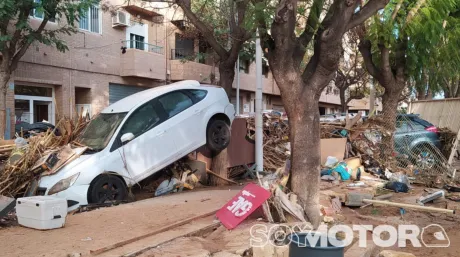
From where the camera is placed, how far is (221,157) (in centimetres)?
1043

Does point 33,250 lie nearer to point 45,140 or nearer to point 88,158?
point 88,158

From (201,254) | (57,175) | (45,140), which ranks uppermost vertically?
(45,140)

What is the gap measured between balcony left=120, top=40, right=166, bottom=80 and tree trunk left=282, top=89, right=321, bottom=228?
506 inches

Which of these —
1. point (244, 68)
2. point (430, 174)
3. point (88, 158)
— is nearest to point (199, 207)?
point (88, 158)

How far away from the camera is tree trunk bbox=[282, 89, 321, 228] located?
6.55 meters

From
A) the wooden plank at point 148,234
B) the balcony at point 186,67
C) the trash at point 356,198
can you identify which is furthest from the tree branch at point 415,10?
the balcony at point 186,67

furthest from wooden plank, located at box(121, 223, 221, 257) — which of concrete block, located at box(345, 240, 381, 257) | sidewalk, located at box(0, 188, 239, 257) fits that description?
concrete block, located at box(345, 240, 381, 257)

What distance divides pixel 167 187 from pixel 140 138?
1458mm

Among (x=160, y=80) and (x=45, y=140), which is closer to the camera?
(x=45, y=140)

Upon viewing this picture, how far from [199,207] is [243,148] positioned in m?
3.96

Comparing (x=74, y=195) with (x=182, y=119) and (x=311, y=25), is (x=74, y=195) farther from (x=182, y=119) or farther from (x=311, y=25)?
(x=311, y=25)

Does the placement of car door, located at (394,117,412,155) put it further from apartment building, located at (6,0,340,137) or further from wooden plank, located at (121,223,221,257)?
wooden plank, located at (121,223,221,257)

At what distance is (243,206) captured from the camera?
20.6ft

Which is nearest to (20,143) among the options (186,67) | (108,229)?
(108,229)
